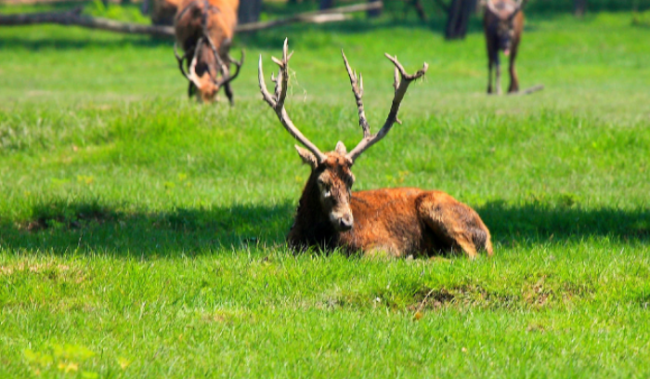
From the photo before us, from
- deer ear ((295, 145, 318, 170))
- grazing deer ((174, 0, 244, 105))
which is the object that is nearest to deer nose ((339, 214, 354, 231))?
deer ear ((295, 145, 318, 170))

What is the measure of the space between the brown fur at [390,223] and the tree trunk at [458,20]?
31.4 metres

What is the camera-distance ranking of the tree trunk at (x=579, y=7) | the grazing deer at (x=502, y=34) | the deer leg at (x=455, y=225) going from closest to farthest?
1. the deer leg at (x=455, y=225)
2. the grazing deer at (x=502, y=34)
3. the tree trunk at (x=579, y=7)

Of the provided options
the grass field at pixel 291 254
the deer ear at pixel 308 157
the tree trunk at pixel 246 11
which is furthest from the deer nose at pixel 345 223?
the tree trunk at pixel 246 11

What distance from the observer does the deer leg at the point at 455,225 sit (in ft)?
26.1

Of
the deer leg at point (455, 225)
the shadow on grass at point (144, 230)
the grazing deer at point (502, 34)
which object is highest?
the deer leg at point (455, 225)

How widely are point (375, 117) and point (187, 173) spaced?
3172 mm

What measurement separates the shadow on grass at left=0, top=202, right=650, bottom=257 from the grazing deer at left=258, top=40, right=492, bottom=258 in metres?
0.63

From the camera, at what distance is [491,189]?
440 inches

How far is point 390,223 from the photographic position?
317 inches

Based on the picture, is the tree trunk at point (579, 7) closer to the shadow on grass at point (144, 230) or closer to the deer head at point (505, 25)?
the deer head at point (505, 25)

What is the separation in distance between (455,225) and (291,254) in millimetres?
1577

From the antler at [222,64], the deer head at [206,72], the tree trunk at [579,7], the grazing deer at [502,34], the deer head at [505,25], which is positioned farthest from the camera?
the tree trunk at [579,7]

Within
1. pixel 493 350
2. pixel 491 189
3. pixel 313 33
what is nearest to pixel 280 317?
pixel 493 350

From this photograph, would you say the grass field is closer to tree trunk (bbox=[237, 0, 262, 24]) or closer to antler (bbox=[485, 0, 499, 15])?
antler (bbox=[485, 0, 499, 15])
